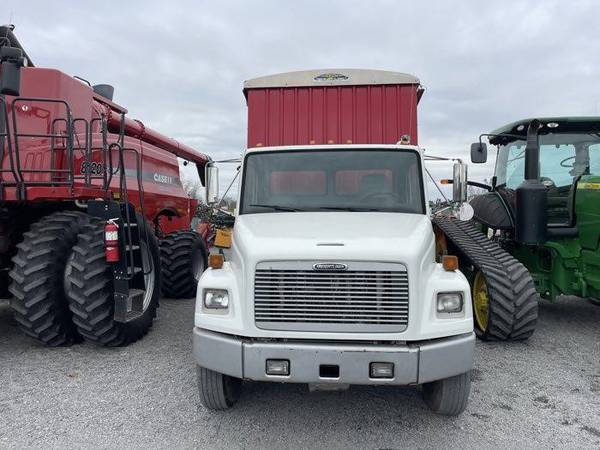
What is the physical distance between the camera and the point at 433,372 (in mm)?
3152

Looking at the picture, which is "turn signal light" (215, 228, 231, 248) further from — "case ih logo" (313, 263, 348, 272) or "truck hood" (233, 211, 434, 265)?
"case ih logo" (313, 263, 348, 272)

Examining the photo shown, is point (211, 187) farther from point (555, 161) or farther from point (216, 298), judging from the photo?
point (555, 161)

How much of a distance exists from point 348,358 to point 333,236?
86 centimetres

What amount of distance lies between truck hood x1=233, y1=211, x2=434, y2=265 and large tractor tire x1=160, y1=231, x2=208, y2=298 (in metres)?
3.91

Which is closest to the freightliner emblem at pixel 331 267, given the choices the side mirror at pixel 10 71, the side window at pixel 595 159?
the side mirror at pixel 10 71

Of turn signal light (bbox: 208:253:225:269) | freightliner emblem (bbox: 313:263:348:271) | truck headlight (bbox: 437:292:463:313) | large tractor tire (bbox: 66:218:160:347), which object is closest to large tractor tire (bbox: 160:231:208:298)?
large tractor tire (bbox: 66:218:160:347)

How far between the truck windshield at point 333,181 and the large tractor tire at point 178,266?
3.67 metres

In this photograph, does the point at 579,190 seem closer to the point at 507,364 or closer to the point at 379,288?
the point at 507,364

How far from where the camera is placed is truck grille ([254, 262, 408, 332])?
325 centimetres

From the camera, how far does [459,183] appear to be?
4859mm

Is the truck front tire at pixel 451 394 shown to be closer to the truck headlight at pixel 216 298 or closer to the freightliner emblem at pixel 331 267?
the freightliner emblem at pixel 331 267

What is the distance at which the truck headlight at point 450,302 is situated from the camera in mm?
3312

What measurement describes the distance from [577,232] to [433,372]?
379 centimetres

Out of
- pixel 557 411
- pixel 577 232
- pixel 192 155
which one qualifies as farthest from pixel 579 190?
pixel 192 155
